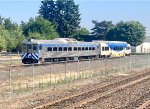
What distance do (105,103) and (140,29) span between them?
114069 mm

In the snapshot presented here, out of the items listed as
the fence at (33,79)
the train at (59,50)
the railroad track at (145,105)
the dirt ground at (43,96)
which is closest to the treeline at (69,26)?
the train at (59,50)

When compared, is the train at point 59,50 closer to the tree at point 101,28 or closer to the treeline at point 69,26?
the treeline at point 69,26

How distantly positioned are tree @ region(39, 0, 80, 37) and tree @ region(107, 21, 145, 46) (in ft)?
43.7

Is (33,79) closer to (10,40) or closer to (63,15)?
(10,40)

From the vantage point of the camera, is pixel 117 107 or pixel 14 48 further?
pixel 14 48

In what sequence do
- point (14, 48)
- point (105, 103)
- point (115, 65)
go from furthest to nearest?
1. point (14, 48)
2. point (115, 65)
3. point (105, 103)

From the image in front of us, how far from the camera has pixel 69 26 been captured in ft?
454

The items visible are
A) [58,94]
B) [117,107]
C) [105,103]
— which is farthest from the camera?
[58,94]

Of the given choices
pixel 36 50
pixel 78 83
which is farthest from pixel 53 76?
pixel 36 50

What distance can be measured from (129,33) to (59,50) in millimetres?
76000

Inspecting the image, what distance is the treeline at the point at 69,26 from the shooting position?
119438mm

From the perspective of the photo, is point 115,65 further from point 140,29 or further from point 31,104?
point 140,29

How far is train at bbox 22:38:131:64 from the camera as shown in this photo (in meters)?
51.6

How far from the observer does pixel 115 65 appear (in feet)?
162
